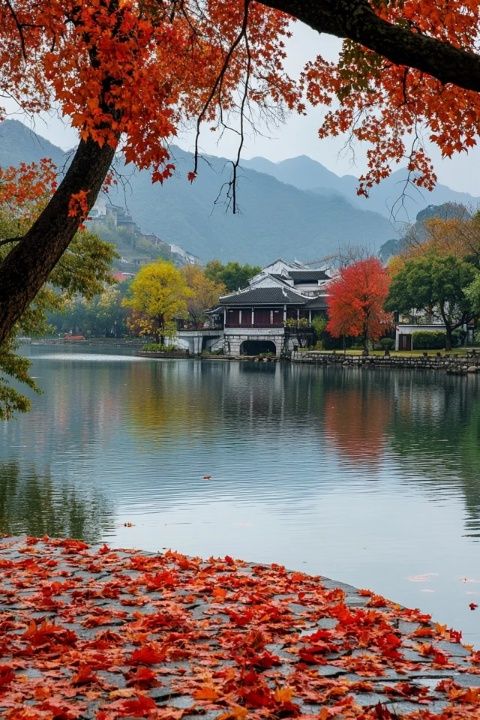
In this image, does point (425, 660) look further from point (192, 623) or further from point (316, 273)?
point (316, 273)

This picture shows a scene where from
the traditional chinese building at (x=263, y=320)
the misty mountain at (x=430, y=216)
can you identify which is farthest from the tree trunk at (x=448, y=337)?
the misty mountain at (x=430, y=216)

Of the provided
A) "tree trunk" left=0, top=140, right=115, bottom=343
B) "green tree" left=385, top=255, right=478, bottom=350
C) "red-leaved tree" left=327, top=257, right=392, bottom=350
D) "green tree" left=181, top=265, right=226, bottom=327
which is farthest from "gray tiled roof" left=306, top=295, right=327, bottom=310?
"tree trunk" left=0, top=140, right=115, bottom=343

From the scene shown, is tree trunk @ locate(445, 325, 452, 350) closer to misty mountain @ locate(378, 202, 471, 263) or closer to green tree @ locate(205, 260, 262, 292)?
misty mountain @ locate(378, 202, 471, 263)

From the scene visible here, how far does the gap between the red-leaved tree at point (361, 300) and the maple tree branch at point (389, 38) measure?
60669mm

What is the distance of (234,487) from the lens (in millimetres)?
16812

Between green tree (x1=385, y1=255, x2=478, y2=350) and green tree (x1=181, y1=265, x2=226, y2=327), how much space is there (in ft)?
106

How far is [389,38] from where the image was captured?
4.06 m

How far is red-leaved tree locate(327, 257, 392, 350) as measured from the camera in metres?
64.6

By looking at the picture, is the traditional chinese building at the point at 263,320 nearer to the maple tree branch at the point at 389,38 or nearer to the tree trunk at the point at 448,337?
the tree trunk at the point at 448,337

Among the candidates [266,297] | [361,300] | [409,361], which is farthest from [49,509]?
[266,297]

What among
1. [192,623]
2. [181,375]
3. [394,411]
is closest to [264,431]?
[394,411]

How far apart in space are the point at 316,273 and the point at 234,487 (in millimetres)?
77352

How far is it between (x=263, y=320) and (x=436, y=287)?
79.7 feet

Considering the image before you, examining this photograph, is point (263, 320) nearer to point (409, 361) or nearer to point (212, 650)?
point (409, 361)
